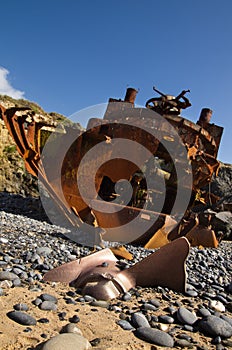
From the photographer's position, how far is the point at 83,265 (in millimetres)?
2613

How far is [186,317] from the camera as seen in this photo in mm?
1935

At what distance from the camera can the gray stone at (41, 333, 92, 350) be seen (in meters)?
1.31

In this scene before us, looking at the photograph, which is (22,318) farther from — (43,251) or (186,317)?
(43,251)

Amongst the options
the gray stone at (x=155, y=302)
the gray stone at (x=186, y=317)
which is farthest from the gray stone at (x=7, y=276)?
the gray stone at (x=186, y=317)

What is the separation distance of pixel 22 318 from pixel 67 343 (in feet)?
1.21

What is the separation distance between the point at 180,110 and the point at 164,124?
3.07 feet

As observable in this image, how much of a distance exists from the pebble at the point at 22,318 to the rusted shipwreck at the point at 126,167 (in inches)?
93.3

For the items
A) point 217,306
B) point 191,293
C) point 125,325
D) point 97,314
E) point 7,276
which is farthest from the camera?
point 191,293

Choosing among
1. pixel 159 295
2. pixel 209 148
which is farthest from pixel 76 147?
pixel 159 295

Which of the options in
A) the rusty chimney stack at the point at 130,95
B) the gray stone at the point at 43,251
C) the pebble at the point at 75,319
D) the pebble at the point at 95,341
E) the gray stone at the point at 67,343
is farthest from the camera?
the rusty chimney stack at the point at 130,95

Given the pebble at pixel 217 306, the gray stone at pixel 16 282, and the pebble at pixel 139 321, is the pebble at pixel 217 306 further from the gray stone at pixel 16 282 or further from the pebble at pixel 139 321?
the gray stone at pixel 16 282

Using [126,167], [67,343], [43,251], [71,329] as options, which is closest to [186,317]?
[71,329]

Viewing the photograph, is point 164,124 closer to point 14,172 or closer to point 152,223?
point 152,223

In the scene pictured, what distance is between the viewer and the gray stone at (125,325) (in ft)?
5.60
